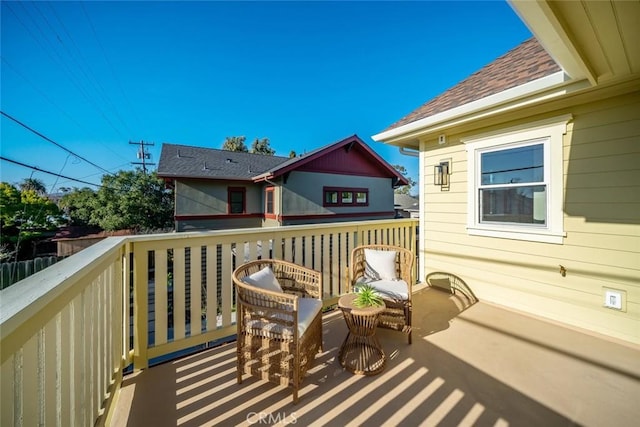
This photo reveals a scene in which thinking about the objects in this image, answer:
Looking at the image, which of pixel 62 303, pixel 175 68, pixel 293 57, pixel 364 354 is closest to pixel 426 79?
pixel 293 57

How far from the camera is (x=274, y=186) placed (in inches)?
449

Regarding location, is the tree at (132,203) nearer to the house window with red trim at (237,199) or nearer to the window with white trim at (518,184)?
the house window with red trim at (237,199)

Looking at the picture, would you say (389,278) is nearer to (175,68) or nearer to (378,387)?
(378,387)

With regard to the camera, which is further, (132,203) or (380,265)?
(132,203)

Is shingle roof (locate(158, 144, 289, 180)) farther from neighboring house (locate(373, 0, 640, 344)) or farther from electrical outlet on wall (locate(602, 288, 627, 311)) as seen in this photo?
electrical outlet on wall (locate(602, 288, 627, 311))

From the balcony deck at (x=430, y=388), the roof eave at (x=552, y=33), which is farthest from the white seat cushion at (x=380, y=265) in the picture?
the roof eave at (x=552, y=33)

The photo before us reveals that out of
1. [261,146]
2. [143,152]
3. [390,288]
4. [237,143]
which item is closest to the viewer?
[390,288]

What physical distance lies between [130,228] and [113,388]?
1660 cm

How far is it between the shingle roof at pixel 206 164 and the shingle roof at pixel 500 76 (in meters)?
9.25

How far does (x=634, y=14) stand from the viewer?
1486mm

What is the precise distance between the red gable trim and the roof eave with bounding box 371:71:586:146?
715 cm

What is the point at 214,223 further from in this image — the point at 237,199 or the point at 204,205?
the point at 237,199

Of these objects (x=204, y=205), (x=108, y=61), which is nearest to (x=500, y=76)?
(x=204, y=205)

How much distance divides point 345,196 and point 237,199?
16.9ft
